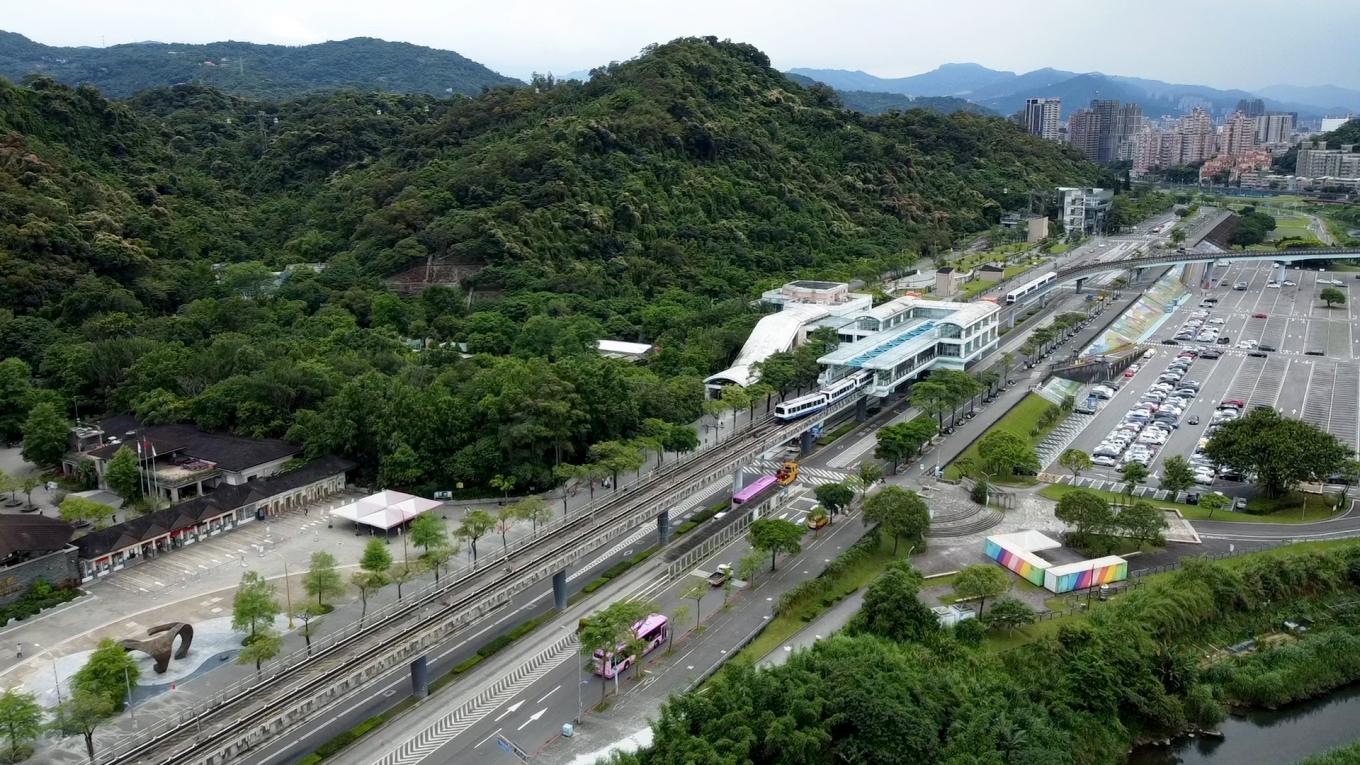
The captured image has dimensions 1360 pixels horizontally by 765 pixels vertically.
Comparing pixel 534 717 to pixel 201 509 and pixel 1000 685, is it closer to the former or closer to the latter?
pixel 1000 685

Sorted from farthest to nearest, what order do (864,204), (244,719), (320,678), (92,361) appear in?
1. (864,204)
2. (92,361)
3. (320,678)
4. (244,719)

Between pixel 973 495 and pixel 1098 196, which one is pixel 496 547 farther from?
pixel 1098 196

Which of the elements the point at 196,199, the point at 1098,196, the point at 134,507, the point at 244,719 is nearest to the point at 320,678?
the point at 244,719

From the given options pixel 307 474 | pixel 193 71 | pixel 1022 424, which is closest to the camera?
pixel 307 474

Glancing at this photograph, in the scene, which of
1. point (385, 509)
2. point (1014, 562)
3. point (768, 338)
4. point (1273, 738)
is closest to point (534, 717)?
point (385, 509)

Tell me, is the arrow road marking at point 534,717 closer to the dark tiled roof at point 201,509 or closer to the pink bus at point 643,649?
the pink bus at point 643,649

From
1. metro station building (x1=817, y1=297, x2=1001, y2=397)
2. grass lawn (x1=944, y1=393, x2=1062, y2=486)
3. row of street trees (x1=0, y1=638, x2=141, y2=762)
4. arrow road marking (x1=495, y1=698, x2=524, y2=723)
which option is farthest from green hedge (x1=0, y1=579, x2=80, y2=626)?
metro station building (x1=817, y1=297, x2=1001, y2=397)

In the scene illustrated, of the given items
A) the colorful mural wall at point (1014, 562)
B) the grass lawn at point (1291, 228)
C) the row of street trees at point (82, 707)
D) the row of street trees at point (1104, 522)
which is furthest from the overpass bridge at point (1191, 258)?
the row of street trees at point (82, 707)

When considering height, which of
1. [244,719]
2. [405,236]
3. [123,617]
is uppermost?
[405,236]
